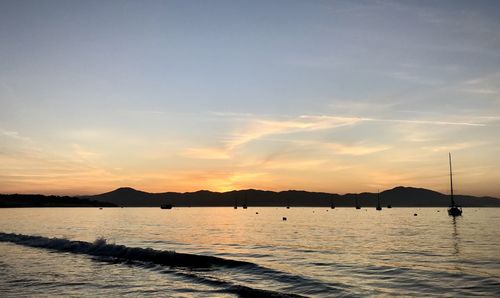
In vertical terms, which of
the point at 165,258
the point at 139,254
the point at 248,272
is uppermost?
the point at 139,254

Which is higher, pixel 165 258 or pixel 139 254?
pixel 139 254

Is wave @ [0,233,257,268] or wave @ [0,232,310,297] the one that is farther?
wave @ [0,233,257,268]

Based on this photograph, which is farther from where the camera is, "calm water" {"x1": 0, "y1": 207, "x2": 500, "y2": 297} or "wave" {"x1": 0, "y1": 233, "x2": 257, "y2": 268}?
"wave" {"x1": 0, "y1": 233, "x2": 257, "y2": 268}

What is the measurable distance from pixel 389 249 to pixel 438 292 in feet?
90.0

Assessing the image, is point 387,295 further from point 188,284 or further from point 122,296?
point 122,296

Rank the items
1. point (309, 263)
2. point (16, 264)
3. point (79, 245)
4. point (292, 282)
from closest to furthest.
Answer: point (292, 282), point (16, 264), point (309, 263), point (79, 245)

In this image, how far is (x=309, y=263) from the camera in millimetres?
40062

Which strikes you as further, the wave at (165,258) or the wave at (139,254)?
the wave at (139,254)

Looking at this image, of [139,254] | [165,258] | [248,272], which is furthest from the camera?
[139,254]

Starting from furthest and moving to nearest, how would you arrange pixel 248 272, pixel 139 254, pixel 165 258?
pixel 139 254, pixel 165 258, pixel 248 272

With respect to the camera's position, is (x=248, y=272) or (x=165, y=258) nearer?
(x=248, y=272)

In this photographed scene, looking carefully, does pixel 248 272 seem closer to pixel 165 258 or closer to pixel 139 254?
pixel 165 258

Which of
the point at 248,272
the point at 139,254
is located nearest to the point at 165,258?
the point at 139,254

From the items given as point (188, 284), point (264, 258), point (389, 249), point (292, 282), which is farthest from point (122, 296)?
point (389, 249)
